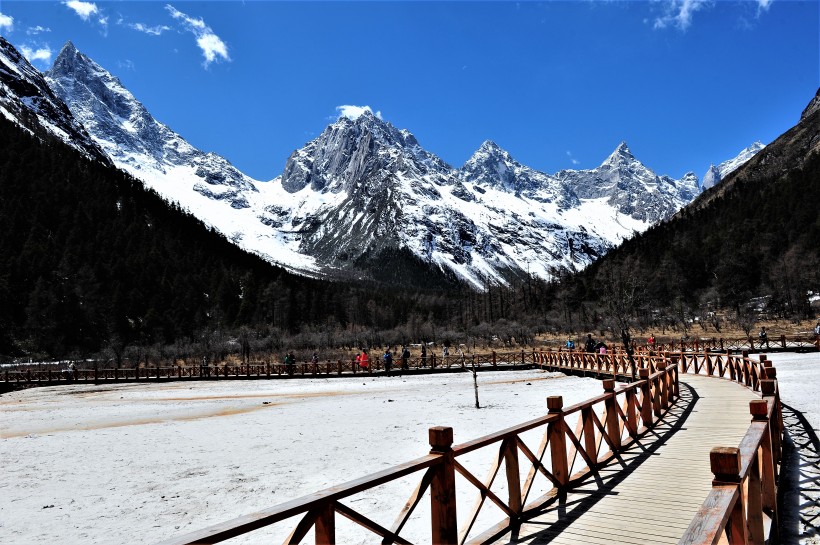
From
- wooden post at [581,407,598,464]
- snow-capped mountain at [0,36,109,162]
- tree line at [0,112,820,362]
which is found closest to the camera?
wooden post at [581,407,598,464]

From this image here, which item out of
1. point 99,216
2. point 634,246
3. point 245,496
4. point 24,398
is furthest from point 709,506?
point 634,246

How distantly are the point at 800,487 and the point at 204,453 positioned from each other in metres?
14.0

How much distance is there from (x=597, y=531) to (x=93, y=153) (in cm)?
20109

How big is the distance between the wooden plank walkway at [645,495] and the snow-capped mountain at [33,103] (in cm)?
16502

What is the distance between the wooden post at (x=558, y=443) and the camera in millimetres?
7727

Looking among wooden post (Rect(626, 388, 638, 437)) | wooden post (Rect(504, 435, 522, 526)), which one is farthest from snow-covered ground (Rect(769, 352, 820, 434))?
wooden post (Rect(504, 435, 522, 526))

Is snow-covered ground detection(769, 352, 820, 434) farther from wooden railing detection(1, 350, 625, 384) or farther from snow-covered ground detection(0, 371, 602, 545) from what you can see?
wooden railing detection(1, 350, 625, 384)

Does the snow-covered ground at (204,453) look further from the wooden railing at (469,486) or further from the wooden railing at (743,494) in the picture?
the wooden railing at (743,494)

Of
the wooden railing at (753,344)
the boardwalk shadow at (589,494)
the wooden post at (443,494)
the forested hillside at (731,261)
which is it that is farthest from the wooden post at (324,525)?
the forested hillside at (731,261)

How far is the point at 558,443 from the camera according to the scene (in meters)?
7.86

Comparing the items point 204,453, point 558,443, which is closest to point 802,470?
point 558,443

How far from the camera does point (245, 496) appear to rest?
10.6 m

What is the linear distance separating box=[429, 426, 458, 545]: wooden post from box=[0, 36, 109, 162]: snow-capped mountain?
6530 inches

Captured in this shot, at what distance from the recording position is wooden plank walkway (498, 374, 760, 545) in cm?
615
